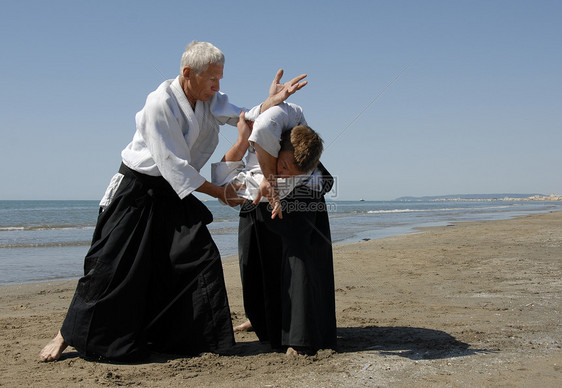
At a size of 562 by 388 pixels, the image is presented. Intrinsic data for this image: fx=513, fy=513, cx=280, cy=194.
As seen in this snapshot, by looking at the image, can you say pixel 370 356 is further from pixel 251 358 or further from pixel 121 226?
pixel 121 226

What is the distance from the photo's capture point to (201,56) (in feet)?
9.87

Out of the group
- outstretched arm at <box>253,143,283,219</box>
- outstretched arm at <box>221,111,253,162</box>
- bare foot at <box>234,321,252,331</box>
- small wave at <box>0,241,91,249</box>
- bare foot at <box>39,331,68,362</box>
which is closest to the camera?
outstretched arm at <box>253,143,283,219</box>

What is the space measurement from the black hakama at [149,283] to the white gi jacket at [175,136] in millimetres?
137

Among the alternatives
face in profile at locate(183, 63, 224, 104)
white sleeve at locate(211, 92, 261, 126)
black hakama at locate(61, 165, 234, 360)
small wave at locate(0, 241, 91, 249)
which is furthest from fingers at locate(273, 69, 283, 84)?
small wave at locate(0, 241, 91, 249)

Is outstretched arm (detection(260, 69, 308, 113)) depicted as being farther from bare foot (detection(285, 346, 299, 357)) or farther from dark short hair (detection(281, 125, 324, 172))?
bare foot (detection(285, 346, 299, 357))

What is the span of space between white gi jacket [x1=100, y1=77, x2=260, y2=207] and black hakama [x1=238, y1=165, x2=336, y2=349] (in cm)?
54

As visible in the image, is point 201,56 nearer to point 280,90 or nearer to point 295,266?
point 280,90

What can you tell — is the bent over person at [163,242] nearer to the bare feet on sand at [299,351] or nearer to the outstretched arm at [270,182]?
the outstretched arm at [270,182]

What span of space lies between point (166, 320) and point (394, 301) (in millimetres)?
2697

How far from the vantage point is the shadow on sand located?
10.6 feet

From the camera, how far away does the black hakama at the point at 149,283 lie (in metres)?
3.10

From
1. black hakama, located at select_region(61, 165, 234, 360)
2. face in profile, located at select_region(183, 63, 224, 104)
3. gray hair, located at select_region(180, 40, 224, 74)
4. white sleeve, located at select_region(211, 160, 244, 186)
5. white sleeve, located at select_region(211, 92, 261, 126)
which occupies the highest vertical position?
gray hair, located at select_region(180, 40, 224, 74)

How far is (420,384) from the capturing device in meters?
2.67

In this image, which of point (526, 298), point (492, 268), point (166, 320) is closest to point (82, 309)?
point (166, 320)
